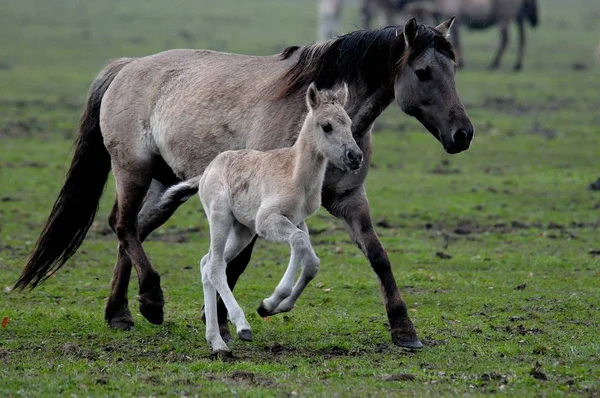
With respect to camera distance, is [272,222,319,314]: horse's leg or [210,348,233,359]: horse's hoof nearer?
[272,222,319,314]: horse's leg

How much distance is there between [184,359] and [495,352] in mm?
2111

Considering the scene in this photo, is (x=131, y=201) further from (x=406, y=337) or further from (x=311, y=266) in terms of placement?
(x=406, y=337)

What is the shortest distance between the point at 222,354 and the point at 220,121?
6.54ft

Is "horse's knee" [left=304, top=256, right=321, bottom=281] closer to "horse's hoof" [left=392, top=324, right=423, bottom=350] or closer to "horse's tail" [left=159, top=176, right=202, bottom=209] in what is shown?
"horse's hoof" [left=392, top=324, right=423, bottom=350]

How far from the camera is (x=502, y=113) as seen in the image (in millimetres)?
22328

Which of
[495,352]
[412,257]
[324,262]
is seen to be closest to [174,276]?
[324,262]

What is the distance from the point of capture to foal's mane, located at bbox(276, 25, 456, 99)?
7992 millimetres

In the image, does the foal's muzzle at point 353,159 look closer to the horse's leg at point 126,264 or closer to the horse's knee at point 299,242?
the horse's knee at point 299,242

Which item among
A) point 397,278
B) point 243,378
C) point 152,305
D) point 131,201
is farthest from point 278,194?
point 397,278

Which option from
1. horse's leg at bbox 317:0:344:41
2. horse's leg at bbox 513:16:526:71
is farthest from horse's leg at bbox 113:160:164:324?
horse's leg at bbox 317:0:344:41

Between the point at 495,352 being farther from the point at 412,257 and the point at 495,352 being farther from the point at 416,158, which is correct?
the point at 416,158

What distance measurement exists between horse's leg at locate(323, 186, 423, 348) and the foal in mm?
574

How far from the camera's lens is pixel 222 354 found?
732cm

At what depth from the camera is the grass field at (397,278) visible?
6.79m
